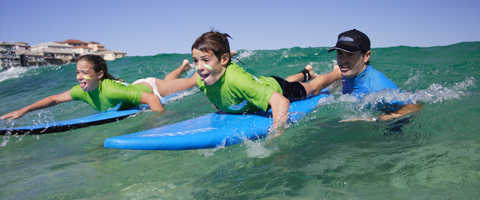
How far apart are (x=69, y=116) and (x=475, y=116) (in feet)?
21.8

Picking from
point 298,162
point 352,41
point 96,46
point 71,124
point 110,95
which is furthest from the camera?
point 96,46

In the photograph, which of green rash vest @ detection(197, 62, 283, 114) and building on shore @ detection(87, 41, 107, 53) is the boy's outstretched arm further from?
building on shore @ detection(87, 41, 107, 53)

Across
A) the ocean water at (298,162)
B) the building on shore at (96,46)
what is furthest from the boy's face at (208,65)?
the building on shore at (96,46)

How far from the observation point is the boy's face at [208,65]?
3047 mm

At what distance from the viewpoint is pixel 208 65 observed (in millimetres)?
3053

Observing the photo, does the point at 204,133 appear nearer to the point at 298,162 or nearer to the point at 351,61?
the point at 298,162

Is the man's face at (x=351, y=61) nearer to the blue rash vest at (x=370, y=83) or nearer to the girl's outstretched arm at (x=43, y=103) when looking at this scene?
the blue rash vest at (x=370, y=83)

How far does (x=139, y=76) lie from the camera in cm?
1202

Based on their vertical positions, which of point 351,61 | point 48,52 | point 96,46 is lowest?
point 351,61

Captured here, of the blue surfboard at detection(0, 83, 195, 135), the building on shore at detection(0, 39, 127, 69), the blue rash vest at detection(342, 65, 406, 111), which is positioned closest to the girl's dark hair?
the blue surfboard at detection(0, 83, 195, 135)

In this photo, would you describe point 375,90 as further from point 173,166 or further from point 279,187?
point 173,166

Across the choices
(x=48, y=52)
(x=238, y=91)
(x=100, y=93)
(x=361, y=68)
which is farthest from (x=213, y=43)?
(x=48, y=52)

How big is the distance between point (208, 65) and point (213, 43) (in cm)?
23

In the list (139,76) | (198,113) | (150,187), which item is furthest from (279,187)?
(139,76)
